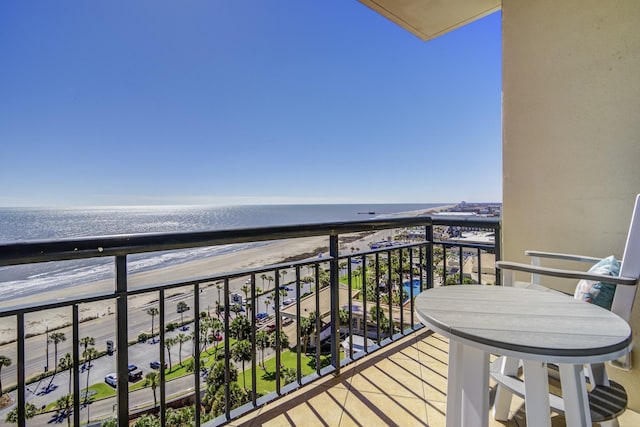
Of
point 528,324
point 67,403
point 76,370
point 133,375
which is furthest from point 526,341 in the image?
point 133,375

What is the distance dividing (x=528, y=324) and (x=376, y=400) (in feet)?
3.76

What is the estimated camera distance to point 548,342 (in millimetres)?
679

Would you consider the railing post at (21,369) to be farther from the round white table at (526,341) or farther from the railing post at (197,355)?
the round white table at (526,341)

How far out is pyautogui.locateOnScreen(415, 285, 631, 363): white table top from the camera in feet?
2.16

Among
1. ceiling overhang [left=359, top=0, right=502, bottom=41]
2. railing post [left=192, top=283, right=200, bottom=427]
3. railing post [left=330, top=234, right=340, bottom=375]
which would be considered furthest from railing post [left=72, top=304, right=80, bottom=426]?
ceiling overhang [left=359, top=0, right=502, bottom=41]

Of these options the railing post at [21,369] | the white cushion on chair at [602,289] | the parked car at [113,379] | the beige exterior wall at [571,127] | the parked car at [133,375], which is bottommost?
the parked car at [133,375]

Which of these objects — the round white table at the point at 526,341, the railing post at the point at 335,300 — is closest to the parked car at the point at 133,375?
the railing post at the point at 335,300

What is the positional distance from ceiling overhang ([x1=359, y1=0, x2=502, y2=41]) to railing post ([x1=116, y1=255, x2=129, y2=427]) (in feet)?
7.80

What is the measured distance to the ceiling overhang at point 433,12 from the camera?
214cm

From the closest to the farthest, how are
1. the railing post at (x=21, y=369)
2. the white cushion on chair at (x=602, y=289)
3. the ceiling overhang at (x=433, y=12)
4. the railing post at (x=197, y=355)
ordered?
the railing post at (x=21, y=369) < the white cushion on chair at (x=602, y=289) < the railing post at (x=197, y=355) < the ceiling overhang at (x=433, y=12)

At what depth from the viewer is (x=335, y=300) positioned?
5.83 ft

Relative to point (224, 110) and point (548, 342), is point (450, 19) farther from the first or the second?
point (224, 110)

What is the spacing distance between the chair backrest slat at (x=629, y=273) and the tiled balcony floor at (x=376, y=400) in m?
0.72

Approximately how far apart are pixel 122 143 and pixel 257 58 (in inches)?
638
